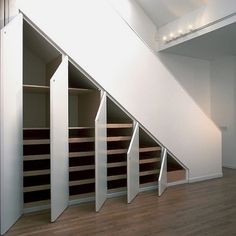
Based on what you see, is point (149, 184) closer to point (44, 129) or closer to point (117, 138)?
point (117, 138)

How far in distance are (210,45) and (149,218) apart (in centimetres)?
245

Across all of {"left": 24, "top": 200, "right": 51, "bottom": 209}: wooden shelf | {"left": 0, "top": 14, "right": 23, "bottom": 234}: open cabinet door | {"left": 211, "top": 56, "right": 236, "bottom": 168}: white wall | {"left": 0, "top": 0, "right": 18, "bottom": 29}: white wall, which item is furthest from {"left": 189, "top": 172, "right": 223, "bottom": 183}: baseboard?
{"left": 0, "top": 0, "right": 18, "bottom": 29}: white wall

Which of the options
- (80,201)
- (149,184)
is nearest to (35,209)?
(80,201)

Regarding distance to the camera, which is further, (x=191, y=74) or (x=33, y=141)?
(x=191, y=74)

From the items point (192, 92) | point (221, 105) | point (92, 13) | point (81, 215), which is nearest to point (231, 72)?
point (221, 105)

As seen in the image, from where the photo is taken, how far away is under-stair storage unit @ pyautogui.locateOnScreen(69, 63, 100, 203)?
290cm

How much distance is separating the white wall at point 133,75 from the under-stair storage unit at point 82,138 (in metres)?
0.28

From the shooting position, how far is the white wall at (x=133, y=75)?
2.68 meters

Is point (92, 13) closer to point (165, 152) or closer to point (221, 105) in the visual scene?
point (165, 152)

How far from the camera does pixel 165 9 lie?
11.3 ft

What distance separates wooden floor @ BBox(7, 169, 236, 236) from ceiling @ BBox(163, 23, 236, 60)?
203cm

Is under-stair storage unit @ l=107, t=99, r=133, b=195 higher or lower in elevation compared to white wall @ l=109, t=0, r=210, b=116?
lower

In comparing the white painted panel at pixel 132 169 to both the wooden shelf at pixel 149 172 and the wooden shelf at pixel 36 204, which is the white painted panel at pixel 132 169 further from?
the wooden shelf at pixel 36 204

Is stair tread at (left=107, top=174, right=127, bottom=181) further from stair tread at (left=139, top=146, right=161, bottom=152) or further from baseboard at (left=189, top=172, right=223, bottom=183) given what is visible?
baseboard at (left=189, top=172, right=223, bottom=183)
